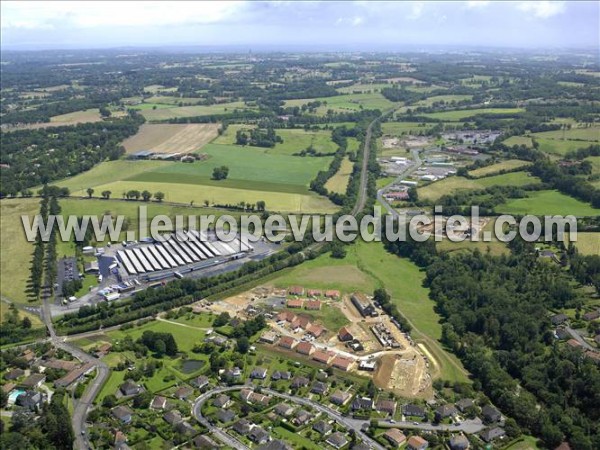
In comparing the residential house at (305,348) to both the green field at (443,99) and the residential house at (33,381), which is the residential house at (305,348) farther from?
the green field at (443,99)

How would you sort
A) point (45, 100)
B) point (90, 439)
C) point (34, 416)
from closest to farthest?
point (90, 439)
point (34, 416)
point (45, 100)

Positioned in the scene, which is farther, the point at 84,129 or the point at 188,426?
the point at 84,129

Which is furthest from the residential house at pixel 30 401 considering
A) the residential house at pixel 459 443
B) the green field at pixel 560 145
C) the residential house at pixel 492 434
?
the green field at pixel 560 145

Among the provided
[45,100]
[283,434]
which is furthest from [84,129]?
[283,434]

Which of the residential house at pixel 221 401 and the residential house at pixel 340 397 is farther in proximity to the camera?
the residential house at pixel 340 397

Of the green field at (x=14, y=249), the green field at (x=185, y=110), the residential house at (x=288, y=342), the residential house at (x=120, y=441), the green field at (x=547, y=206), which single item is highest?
the green field at (x=185, y=110)

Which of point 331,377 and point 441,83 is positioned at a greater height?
point 441,83

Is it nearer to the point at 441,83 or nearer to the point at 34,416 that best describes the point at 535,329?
the point at 34,416
